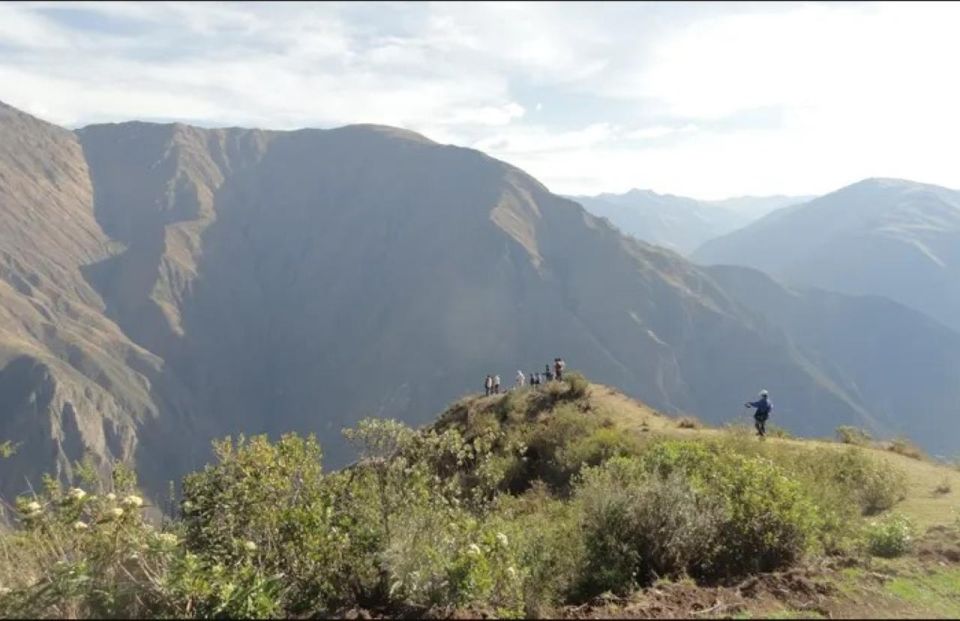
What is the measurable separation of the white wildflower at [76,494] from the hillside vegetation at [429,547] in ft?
0.06

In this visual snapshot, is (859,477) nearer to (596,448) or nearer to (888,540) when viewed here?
(888,540)

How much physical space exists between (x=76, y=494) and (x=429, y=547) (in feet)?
13.4

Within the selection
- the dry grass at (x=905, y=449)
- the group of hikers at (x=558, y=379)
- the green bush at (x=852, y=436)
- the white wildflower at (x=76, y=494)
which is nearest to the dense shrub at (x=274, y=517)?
the white wildflower at (x=76, y=494)

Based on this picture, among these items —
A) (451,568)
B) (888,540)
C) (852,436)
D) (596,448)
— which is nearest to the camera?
Answer: (451,568)

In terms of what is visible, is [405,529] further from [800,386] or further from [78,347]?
[800,386]

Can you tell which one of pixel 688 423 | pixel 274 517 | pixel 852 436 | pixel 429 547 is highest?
pixel 274 517

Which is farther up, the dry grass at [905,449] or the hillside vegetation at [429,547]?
the hillside vegetation at [429,547]

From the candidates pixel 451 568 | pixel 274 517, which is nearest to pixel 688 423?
pixel 451 568

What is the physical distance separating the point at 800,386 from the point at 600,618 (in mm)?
207577

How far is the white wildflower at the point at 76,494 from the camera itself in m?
8.20

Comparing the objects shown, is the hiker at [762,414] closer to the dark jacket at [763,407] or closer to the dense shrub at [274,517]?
the dark jacket at [763,407]

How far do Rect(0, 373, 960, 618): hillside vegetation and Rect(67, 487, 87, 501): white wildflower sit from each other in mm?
17

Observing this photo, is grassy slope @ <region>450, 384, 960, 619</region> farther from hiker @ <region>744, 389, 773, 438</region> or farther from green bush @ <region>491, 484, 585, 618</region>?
hiker @ <region>744, 389, 773, 438</region>

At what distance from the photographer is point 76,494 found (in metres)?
8.27
